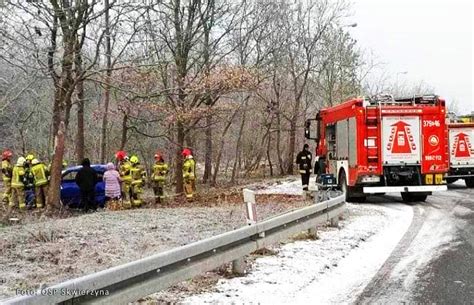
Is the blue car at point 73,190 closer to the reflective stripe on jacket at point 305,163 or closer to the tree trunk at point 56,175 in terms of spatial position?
the tree trunk at point 56,175

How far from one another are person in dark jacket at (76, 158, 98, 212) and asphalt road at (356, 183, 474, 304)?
8.94 m

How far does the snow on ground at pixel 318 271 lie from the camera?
6.31 m

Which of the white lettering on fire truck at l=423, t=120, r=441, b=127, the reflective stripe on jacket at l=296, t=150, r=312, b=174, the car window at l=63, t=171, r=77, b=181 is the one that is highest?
the white lettering on fire truck at l=423, t=120, r=441, b=127

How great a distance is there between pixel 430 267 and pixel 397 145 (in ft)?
31.4

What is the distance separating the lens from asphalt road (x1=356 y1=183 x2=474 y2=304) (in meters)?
6.39

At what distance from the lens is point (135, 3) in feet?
50.9

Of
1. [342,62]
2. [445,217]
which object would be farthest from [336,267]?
[342,62]

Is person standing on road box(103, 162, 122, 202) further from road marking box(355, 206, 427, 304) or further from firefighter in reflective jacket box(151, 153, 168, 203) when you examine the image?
road marking box(355, 206, 427, 304)

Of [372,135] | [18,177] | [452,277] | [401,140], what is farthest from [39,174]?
[452,277]

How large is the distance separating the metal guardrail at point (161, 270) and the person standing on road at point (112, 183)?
29.0 ft

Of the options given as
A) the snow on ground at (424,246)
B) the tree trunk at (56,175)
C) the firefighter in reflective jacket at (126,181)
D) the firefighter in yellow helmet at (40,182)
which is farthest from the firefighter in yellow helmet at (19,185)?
the snow on ground at (424,246)

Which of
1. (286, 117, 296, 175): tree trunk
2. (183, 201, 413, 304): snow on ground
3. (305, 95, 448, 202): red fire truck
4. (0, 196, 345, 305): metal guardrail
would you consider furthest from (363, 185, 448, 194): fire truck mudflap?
(286, 117, 296, 175): tree trunk

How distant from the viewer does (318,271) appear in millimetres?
7691

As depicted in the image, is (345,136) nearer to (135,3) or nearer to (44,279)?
(135,3)
